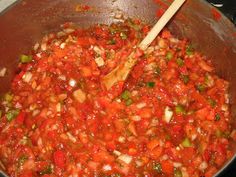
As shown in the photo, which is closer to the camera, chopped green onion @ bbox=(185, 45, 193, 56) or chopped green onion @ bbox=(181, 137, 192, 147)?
chopped green onion @ bbox=(181, 137, 192, 147)

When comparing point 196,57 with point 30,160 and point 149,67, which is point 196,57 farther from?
point 30,160

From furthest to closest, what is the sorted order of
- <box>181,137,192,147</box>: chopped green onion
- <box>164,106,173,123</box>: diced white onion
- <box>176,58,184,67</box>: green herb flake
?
<box>176,58,184,67</box>: green herb flake < <box>164,106,173,123</box>: diced white onion < <box>181,137,192,147</box>: chopped green onion

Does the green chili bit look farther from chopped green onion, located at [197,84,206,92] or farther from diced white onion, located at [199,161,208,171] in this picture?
diced white onion, located at [199,161,208,171]

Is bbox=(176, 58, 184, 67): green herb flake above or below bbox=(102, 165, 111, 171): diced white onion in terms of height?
below

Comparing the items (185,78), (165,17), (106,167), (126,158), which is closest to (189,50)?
(185,78)

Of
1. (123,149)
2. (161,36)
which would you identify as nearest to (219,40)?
(161,36)

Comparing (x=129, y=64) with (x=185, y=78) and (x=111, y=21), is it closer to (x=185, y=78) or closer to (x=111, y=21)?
(x=185, y=78)

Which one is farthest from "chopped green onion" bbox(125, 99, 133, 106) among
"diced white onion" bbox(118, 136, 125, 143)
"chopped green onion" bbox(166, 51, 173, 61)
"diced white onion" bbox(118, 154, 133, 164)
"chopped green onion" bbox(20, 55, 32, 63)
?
"chopped green onion" bbox(20, 55, 32, 63)

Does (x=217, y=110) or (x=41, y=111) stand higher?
(x=41, y=111)
